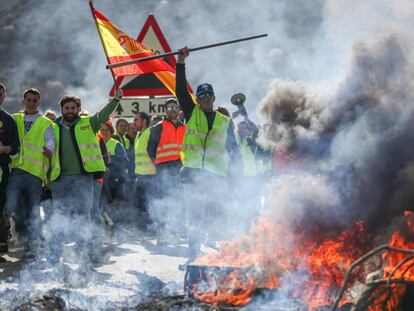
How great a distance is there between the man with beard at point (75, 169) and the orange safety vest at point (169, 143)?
2372 millimetres

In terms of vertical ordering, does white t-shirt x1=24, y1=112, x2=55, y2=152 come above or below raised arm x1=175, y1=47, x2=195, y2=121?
below

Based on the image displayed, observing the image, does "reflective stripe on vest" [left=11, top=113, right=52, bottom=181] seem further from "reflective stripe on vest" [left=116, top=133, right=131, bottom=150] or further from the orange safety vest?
"reflective stripe on vest" [left=116, top=133, right=131, bottom=150]

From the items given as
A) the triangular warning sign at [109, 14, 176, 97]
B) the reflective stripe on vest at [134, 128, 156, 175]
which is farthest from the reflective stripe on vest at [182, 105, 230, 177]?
the triangular warning sign at [109, 14, 176, 97]

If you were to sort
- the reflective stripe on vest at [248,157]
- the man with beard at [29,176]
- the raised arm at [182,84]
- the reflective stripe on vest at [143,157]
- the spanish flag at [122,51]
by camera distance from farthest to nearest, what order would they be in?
the reflective stripe on vest at [248,157]
the reflective stripe on vest at [143,157]
the spanish flag at [122,51]
the man with beard at [29,176]
the raised arm at [182,84]

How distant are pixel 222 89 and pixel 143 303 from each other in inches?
813

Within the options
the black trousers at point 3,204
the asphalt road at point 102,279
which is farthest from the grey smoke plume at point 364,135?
the black trousers at point 3,204

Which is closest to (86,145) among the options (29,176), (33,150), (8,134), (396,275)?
(33,150)

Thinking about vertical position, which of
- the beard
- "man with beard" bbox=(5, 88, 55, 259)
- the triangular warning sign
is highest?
the triangular warning sign

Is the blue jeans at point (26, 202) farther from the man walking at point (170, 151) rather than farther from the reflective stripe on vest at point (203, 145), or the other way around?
the man walking at point (170, 151)

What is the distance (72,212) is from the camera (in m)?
8.16

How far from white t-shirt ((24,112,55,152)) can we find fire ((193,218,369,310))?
275cm

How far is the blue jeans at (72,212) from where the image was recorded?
8.05m

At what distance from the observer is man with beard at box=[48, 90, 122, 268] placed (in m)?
8.09

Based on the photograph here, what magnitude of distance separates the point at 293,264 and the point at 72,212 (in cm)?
321
